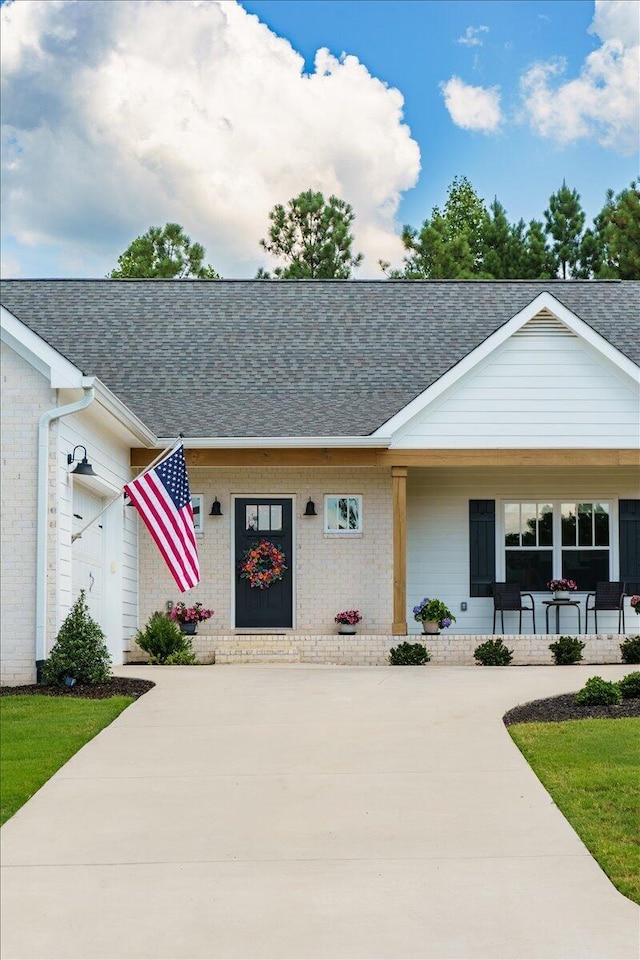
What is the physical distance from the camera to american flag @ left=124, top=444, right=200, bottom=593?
13.3m

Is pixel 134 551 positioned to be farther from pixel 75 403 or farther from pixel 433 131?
pixel 433 131

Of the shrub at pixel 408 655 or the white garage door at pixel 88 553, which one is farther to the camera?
the shrub at pixel 408 655

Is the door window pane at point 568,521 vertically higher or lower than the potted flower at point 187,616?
higher

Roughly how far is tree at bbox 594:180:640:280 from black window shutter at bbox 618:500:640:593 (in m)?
18.4

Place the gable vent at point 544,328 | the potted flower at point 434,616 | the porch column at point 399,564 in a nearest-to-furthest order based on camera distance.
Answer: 1. the porch column at point 399,564
2. the potted flower at point 434,616
3. the gable vent at point 544,328

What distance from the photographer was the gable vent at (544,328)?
17.6 metres

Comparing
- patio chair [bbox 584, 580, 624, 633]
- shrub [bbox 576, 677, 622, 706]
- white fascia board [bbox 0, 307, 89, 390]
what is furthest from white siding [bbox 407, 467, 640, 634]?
white fascia board [bbox 0, 307, 89, 390]

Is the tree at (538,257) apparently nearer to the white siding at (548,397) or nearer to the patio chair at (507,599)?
the white siding at (548,397)

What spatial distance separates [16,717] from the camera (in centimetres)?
1048

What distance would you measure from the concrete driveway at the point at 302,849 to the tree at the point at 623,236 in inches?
A: 1087

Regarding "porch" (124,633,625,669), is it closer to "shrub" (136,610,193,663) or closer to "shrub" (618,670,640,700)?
"shrub" (136,610,193,663)

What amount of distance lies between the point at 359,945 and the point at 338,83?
27.8 metres

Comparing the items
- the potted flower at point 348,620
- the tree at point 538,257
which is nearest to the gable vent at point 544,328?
the potted flower at point 348,620

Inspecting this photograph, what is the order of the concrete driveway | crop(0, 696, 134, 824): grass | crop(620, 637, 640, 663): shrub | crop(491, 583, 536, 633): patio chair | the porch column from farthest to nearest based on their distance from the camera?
crop(491, 583, 536, 633): patio chair
the porch column
crop(620, 637, 640, 663): shrub
crop(0, 696, 134, 824): grass
the concrete driveway
